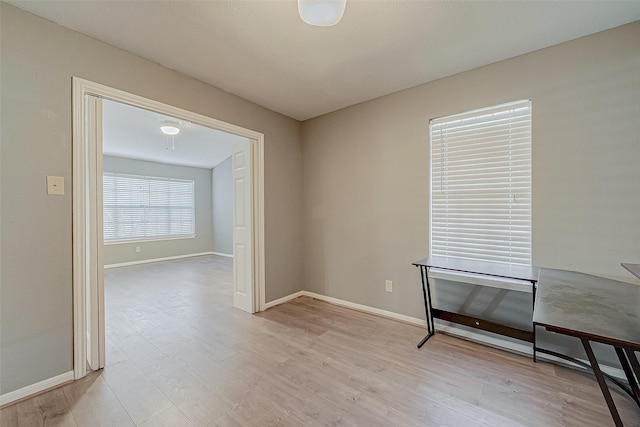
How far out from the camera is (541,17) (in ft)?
5.71

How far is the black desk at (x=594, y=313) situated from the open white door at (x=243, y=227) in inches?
107

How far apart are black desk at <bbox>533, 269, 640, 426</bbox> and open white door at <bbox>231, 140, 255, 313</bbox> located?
271cm

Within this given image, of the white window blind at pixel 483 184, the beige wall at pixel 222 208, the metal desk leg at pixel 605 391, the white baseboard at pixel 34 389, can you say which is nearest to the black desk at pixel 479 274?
the white window blind at pixel 483 184

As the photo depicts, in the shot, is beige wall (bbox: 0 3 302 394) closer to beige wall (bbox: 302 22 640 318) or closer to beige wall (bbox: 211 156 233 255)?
beige wall (bbox: 302 22 640 318)

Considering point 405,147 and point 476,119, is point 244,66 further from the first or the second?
point 476,119

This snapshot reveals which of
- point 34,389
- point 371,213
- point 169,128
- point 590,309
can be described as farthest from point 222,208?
point 590,309

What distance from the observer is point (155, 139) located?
16.6ft

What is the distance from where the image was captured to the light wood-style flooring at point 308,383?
1520 mm

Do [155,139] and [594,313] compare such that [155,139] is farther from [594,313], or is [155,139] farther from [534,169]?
[594,313]

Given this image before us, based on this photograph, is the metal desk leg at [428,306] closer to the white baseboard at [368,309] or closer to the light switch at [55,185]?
the white baseboard at [368,309]

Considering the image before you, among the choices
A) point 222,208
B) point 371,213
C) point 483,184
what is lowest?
point 371,213

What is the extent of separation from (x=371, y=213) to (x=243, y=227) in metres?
1.59

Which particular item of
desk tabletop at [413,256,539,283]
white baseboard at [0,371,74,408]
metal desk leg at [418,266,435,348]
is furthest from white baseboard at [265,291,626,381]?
white baseboard at [0,371,74,408]

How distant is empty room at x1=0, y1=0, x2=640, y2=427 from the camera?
1.61m
